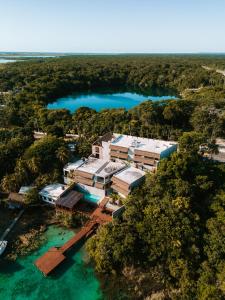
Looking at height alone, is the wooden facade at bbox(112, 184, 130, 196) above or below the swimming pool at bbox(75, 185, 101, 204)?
above

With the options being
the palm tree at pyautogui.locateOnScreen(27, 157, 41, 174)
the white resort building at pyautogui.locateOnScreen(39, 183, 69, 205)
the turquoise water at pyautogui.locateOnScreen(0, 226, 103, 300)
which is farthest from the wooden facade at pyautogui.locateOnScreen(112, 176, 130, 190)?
the palm tree at pyautogui.locateOnScreen(27, 157, 41, 174)

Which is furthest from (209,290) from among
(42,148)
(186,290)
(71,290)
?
(42,148)

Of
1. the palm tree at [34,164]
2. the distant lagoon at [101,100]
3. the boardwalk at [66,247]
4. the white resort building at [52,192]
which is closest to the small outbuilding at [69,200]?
the white resort building at [52,192]

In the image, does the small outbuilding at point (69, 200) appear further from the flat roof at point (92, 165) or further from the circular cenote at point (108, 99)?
the circular cenote at point (108, 99)

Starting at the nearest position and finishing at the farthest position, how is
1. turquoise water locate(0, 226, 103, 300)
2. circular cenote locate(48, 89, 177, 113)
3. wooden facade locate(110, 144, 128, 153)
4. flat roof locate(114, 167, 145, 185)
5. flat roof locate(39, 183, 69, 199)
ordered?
turquoise water locate(0, 226, 103, 300), flat roof locate(114, 167, 145, 185), flat roof locate(39, 183, 69, 199), wooden facade locate(110, 144, 128, 153), circular cenote locate(48, 89, 177, 113)

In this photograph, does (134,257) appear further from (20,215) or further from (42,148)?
(42,148)

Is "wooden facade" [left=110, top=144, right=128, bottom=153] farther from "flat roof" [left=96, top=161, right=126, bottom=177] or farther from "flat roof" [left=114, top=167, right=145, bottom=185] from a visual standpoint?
"flat roof" [left=114, top=167, right=145, bottom=185]
